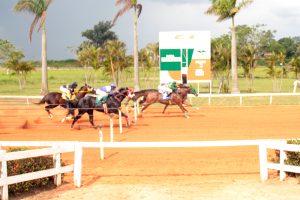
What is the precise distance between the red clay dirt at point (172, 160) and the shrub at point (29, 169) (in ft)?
0.90

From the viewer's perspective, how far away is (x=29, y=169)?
8.72 metres

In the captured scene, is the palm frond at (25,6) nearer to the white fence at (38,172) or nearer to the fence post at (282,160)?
the white fence at (38,172)

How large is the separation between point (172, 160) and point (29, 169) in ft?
12.8

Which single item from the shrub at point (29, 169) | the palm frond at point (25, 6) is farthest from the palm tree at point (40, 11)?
the shrub at point (29, 169)

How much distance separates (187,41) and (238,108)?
5.23 meters

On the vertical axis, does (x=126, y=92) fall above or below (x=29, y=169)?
above

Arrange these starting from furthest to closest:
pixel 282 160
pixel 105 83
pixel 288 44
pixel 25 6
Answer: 1. pixel 288 44
2. pixel 105 83
3. pixel 25 6
4. pixel 282 160

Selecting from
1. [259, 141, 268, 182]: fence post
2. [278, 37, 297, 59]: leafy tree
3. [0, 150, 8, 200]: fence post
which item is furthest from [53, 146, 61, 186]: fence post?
[278, 37, 297, 59]: leafy tree

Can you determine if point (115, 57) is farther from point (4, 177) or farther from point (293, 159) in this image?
point (4, 177)

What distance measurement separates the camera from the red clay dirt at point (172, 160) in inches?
331

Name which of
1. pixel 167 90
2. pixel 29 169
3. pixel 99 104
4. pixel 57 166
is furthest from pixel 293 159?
pixel 167 90

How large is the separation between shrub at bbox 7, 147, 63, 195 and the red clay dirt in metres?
0.27

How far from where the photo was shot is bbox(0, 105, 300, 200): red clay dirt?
841cm

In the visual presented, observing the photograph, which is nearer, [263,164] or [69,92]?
[263,164]
